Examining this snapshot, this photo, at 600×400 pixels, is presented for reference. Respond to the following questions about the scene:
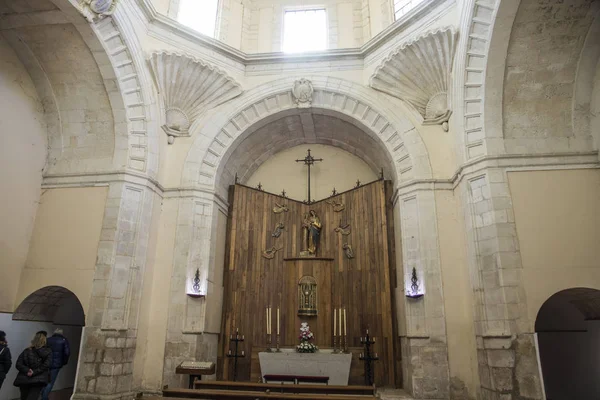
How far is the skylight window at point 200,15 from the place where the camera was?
435 inches

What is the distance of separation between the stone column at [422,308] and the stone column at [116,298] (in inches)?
220

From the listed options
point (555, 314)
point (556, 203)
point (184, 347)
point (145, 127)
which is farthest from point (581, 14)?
point (184, 347)

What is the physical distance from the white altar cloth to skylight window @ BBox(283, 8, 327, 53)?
25.8 ft

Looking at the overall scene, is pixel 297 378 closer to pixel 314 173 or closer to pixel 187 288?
pixel 187 288

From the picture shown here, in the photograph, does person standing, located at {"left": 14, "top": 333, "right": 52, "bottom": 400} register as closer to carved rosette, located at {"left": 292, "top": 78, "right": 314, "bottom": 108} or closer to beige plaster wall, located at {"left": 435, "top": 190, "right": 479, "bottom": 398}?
beige plaster wall, located at {"left": 435, "top": 190, "right": 479, "bottom": 398}

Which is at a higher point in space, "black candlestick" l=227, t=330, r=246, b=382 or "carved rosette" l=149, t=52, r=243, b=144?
"carved rosette" l=149, t=52, r=243, b=144

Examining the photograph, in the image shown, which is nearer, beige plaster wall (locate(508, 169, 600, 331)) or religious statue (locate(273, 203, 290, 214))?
beige plaster wall (locate(508, 169, 600, 331))

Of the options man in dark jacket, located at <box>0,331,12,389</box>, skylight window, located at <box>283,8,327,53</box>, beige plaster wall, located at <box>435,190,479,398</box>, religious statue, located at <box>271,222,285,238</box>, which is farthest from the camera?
skylight window, located at <box>283,8,327,53</box>

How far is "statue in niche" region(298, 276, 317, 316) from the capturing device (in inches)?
417

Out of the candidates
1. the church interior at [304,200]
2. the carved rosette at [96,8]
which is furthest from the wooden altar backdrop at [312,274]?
the carved rosette at [96,8]

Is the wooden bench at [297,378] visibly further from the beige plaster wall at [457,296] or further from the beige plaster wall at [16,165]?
the beige plaster wall at [16,165]

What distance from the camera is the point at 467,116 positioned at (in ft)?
28.2

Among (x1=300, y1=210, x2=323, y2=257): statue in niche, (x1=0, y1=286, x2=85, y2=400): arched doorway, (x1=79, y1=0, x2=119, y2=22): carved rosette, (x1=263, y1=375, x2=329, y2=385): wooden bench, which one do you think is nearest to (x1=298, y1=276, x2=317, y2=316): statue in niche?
(x1=300, y1=210, x2=323, y2=257): statue in niche

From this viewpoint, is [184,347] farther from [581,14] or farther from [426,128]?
[581,14]
